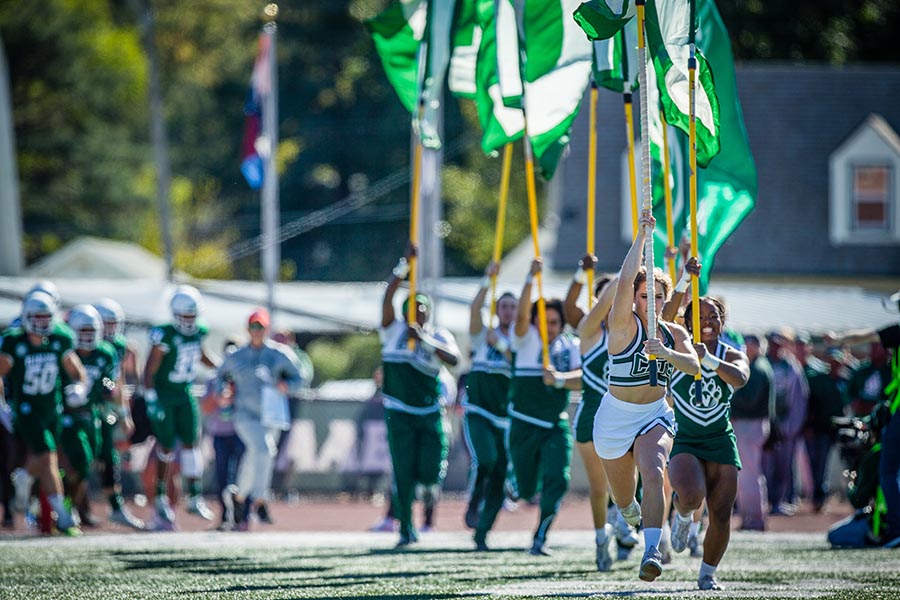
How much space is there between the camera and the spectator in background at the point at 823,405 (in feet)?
63.5

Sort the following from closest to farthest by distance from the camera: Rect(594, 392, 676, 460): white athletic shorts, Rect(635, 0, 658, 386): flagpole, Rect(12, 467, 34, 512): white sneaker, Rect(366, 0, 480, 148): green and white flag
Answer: Rect(635, 0, 658, 386): flagpole
Rect(594, 392, 676, 460): white athletic shorts
Rect(366, 0, 480, 148): green and white flag
Rect(12, 467, 34, 512): white sneaker

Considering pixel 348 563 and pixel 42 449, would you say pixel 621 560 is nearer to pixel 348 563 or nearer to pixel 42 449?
pixel 348 563

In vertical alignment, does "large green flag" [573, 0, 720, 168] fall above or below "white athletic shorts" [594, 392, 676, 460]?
above

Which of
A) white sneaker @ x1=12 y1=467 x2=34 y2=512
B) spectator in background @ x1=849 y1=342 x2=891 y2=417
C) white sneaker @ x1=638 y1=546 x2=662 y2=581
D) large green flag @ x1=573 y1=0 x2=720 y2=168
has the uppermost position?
large green flag @ x1=573 y1=0 x2=720 y2=168

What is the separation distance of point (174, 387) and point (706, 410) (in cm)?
754

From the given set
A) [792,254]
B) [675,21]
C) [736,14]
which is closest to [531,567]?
[675,21]

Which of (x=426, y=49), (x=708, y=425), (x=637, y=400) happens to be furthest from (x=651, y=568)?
(x=426, y=49)

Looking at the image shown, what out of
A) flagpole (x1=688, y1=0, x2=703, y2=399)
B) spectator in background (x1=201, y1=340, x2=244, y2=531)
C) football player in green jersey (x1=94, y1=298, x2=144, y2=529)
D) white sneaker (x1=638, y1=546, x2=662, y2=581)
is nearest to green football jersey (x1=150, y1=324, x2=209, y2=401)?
football player in green jersey (x1=94, y1=298, x2=144, y2=529)

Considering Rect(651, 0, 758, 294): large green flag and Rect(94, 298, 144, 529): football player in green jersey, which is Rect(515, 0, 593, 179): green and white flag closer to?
Rect(651, 0, 758, 294): large green flag

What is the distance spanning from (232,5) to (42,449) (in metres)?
39.5

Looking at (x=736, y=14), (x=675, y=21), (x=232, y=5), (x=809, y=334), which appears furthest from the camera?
(x=232, y=5)

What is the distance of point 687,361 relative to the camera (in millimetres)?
9102

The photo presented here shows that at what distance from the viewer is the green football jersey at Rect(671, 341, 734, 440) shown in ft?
31.8

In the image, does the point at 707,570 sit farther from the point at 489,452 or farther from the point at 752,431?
the point at 752,431
